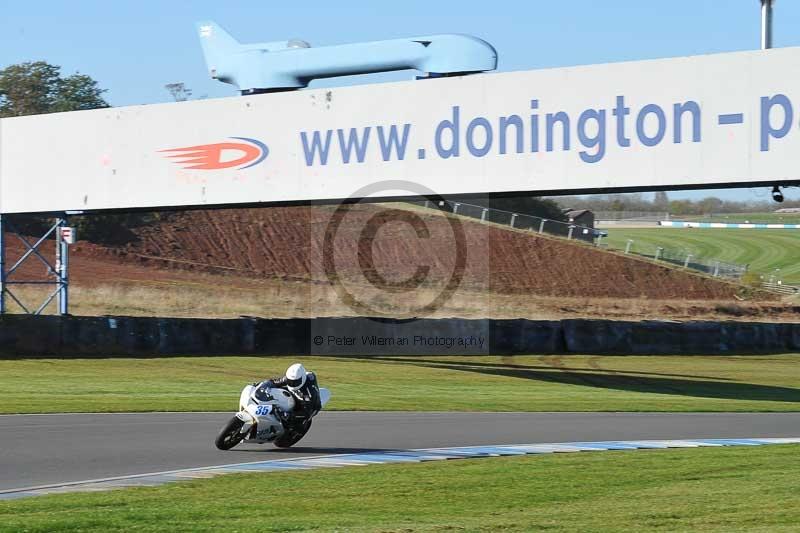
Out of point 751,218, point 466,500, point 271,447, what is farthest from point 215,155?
point 751,218

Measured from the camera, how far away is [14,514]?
8.76 m

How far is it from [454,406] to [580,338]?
12441mm

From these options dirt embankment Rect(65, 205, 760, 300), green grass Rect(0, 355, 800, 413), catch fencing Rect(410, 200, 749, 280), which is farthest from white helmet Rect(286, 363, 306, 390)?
catch fencing Rect(410, 200, 749, 280)

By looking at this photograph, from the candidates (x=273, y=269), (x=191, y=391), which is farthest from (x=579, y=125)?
(x=273, y=269)

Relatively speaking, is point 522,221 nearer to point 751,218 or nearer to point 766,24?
point 766,24

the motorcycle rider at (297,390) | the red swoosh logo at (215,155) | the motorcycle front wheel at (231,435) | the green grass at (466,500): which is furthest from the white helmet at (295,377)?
the red swoosh logo at (215,155)

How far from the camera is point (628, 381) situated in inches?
1084

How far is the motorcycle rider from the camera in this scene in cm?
1371

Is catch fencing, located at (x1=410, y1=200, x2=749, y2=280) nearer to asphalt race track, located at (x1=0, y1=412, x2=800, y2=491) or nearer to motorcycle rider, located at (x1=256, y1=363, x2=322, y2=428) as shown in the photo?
asphalt race track, located at (x1=0, y1=412, x2=800, y2=491)

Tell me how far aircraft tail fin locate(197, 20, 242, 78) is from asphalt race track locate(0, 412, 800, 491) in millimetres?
11846

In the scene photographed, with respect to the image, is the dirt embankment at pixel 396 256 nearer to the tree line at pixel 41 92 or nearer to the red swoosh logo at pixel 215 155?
the tree line at pixel 41 92

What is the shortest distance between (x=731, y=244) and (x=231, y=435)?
77070 millimetres

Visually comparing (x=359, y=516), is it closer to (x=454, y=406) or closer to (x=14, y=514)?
(x=14, y=514)

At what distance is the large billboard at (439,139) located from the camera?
1967cm
